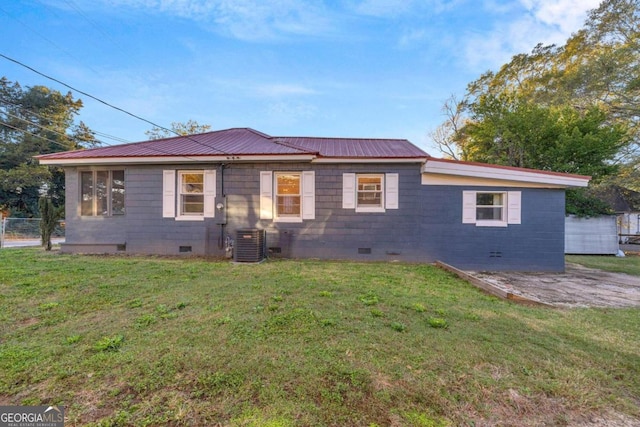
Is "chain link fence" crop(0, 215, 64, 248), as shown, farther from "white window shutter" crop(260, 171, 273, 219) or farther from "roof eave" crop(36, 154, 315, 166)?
"white window shutter" crop(260, 171, 273, 219)

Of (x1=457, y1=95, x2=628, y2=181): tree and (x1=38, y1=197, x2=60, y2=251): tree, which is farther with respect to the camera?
(x1=457, y1=95, x2=628, y2=181): tree

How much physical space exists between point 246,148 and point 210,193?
5.38 feet

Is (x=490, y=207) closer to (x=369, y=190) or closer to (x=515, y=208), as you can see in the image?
(x=515, y=208)

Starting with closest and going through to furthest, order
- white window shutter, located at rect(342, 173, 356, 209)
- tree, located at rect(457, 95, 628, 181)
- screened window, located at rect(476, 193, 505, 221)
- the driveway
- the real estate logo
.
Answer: the real estate logo, the driveway, screened window, located at rect(476, 193, 505, 221), white window shutter, located at rect(342, 173, 356, 209), tree, located at rect(457, 95, 628, 181)

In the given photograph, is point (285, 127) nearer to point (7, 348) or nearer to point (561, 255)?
point (561, 255)

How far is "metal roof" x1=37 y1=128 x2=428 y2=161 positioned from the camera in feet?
22.6

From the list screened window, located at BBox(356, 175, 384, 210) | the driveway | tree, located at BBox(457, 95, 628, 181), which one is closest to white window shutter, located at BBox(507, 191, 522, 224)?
the driveway

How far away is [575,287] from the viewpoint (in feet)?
16.4

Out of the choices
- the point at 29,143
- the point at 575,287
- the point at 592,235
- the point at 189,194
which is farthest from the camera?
the point at 29,143

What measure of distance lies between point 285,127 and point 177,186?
928 cm

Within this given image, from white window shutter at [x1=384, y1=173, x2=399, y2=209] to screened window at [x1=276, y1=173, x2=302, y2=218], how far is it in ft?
8.02

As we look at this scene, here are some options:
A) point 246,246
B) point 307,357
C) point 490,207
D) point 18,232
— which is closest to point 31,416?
point 307,357

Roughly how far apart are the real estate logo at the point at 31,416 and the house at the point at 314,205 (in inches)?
213

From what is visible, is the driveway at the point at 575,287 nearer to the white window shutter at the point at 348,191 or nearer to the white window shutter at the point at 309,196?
the white window shutter at the point at 348,191
